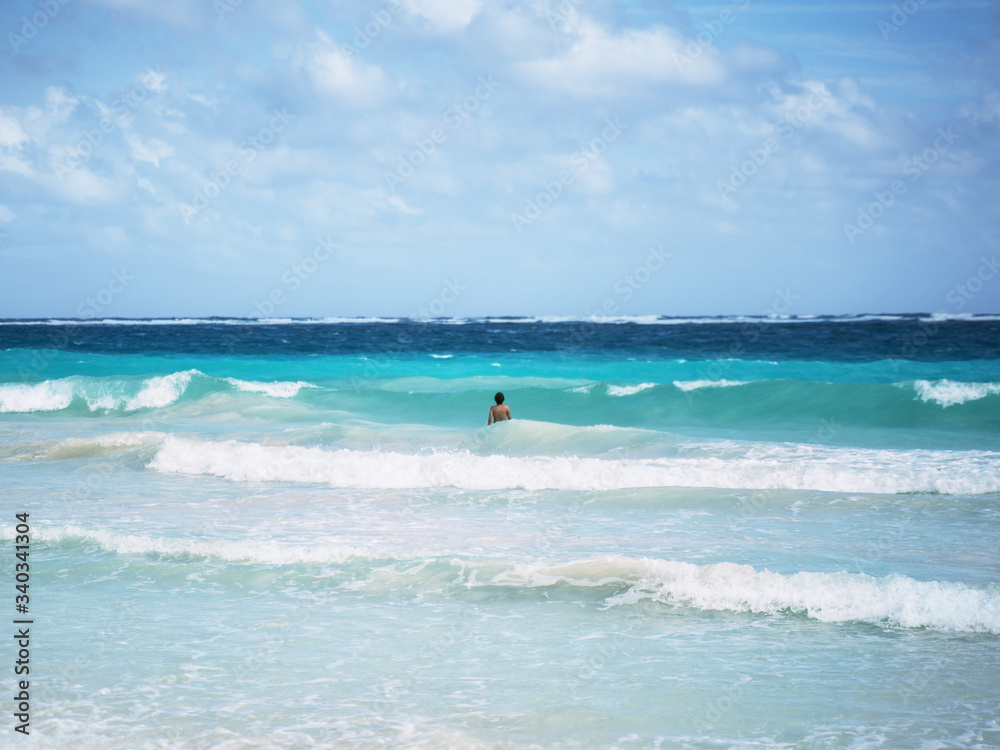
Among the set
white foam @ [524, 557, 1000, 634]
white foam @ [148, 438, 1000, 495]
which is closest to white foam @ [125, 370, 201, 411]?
white foam @ [148, 438, 1000, 495]

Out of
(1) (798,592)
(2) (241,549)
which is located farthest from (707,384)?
(2) (241,549)

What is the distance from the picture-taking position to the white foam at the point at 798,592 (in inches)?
265

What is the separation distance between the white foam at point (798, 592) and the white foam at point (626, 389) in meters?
19.3

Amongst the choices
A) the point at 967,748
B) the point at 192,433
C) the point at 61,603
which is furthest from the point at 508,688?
the point at 192,433

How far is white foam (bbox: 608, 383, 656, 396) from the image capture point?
2712 cm

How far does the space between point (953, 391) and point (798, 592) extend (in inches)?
711

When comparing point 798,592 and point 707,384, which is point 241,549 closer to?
point 798,592

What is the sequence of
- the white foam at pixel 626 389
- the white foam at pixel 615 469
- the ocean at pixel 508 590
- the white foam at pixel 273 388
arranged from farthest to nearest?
the white foam at pixel 273 388, the white foam at pixel 626 389, the white foam at pixel 615 469, the ocean at pixel 508 590

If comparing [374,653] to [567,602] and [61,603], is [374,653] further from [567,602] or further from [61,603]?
[61,603]

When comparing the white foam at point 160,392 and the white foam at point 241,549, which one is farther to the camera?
the white foam at point 160,392

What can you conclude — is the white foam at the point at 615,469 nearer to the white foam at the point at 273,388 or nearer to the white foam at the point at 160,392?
the white foam at the point at 160,392

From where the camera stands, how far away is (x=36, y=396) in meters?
28.4

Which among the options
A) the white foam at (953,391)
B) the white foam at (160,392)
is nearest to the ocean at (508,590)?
the white foam at (953,391)

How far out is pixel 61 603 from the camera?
23.9ft
